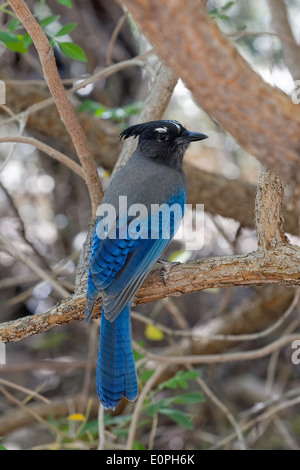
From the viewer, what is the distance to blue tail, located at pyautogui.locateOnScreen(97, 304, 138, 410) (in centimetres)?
211

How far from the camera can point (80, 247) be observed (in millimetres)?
3703

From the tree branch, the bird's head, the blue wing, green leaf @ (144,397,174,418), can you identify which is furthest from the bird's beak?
the tree branch

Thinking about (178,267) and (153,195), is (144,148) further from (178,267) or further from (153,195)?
(178,267)

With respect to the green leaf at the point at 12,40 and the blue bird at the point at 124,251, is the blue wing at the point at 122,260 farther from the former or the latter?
the green leaf at the point at 12,40

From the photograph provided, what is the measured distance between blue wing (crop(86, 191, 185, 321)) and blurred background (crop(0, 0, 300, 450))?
1099 mm

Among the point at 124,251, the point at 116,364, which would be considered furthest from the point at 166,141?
the point at 116,364

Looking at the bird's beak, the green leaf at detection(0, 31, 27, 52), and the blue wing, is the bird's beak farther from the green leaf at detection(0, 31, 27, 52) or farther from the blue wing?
the green leaf at detection(0, 31, 27, 52)

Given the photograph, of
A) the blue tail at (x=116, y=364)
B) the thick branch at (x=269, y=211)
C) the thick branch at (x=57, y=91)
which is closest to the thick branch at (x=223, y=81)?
the thick branch at (x=269, y=211)

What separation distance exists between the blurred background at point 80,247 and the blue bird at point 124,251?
0.93 meters

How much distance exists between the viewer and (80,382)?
13.0ft

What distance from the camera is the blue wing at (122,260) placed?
2.04m

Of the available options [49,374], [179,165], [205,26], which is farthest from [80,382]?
[205,26]
